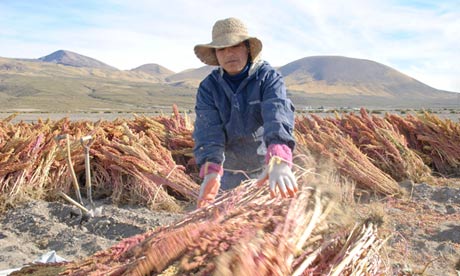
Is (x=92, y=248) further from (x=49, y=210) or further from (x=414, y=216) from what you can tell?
(x=414, y=216)

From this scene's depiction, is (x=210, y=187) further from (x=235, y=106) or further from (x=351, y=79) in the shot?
(x=351, y=79)

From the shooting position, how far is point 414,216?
4.45 meters

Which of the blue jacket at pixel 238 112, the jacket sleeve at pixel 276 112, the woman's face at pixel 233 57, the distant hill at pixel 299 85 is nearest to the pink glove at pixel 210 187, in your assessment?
the blue jacket at pixel 238 112

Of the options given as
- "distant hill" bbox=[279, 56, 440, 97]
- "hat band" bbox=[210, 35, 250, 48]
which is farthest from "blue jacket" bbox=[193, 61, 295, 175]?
"distant hill" bbox=[279, 56, 440, 97]

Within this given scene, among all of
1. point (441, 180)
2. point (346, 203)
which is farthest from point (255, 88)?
point (441, 180)

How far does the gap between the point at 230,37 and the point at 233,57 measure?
0.13 meters

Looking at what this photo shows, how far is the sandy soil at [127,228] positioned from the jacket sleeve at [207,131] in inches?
57.4

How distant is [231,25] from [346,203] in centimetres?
116

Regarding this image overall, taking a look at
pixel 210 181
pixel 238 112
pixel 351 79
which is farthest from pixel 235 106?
pixel 351 79

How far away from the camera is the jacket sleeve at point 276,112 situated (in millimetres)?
2043

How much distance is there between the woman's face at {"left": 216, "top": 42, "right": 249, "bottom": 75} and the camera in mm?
2393

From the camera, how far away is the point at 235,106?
246cm

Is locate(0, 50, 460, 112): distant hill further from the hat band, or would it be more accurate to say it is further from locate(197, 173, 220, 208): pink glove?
locate(197, 173, 220, 208): pink glove

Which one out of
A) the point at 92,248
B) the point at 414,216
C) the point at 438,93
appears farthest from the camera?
the point at 438,93
